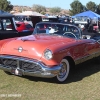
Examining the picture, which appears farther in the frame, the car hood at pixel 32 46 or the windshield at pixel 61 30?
the windshield at pixel 61 30

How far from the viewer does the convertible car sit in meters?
5.11

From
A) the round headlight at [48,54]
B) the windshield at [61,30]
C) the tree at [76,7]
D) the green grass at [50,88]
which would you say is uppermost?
the tree at [76,7]

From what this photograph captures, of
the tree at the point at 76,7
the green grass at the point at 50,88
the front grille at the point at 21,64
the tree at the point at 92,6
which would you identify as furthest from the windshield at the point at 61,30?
the tree at the point at 92,6

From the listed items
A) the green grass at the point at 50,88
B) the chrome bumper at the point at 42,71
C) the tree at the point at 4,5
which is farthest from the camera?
the tree at the point at 4,5

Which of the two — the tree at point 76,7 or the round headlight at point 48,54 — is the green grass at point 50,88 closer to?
the round headlight at point 48,54

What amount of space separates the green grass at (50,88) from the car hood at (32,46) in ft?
2.17

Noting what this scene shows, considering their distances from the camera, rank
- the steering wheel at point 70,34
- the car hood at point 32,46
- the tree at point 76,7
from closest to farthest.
→ the car hood at point 32,46 → the steering wheel at point 70,34 → the tree at point 76,7

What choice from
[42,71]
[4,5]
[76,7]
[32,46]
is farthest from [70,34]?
[76,7]

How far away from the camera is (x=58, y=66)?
5.20m

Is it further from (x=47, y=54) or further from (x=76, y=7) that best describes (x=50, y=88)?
(x=76, y=7)

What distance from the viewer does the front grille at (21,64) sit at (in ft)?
16.7

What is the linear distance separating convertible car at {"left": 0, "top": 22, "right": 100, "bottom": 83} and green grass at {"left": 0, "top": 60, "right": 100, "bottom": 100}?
263mm

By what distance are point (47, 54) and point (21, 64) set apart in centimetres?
62

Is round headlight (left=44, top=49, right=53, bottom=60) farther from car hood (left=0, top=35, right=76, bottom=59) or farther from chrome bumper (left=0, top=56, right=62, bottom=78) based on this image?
chrome bumper (left=0, top=56, right=62, bottom=78)
